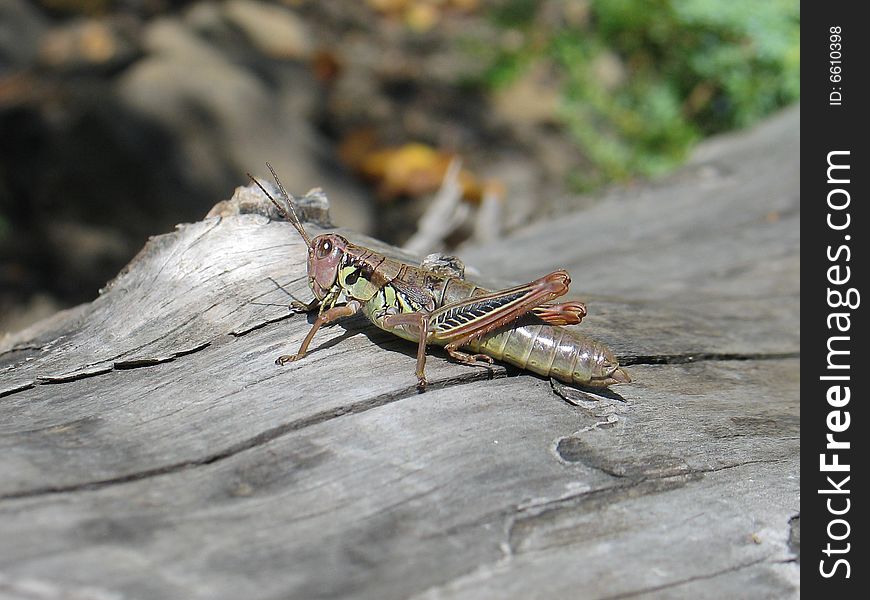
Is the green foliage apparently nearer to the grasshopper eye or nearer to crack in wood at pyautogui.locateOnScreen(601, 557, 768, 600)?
the grasshopper eye

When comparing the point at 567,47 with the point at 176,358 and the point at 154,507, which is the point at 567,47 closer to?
the point at 176,358

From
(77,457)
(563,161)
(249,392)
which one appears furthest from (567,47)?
(77,457)

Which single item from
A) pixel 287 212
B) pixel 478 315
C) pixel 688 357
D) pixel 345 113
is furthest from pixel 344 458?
pixel 345 113

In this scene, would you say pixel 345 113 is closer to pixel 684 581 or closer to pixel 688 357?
pixel 688 357

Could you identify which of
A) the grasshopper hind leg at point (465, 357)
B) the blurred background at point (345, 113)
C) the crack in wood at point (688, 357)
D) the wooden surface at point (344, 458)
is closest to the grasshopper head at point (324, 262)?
the wooden surface at point (344, 458)

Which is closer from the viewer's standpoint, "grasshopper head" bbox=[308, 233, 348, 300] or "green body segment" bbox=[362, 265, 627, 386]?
"green body segment" bbox=[362, 265, 627, 386]

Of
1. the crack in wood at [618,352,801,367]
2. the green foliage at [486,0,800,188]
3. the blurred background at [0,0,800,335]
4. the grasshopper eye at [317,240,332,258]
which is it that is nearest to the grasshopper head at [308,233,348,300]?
Answer: the grasshopper eye at [317,240,332,258]
